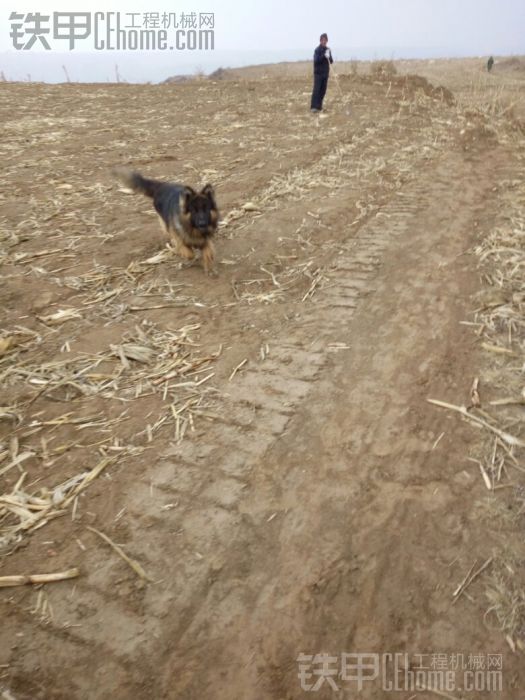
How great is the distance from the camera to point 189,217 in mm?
5676

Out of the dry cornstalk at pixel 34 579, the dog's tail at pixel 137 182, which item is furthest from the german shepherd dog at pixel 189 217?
the dry cornstalk at pixel 34 579

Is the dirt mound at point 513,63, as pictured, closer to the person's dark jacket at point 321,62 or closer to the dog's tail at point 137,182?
the person's dark jacket at point 321,62

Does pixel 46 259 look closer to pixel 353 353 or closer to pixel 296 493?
pixel 353 353

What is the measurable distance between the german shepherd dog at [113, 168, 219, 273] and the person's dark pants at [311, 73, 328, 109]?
32.5ft

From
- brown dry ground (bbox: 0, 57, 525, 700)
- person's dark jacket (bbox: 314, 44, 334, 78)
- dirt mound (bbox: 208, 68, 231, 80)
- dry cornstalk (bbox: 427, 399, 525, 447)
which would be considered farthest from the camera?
dirt mound (bbox: 208, 68, 231, 80)

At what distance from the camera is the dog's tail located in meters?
6.87

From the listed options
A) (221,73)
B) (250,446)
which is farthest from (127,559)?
(221,73)

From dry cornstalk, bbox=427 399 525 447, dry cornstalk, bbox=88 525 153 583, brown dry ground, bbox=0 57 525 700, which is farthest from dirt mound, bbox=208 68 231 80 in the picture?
dry cornstalk, bbox=88 525 153 583

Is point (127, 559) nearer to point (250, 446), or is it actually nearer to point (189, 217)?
point (250, 446)

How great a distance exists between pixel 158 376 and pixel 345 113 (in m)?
13.3

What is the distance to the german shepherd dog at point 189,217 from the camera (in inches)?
222

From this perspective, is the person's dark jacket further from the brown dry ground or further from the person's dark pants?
the brown dry ground

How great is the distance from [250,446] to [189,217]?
3228 mm

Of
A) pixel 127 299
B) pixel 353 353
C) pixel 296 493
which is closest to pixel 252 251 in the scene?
pixel 127 299
